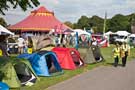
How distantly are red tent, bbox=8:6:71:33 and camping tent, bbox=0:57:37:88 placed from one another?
39647mm

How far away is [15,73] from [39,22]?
45.6 m

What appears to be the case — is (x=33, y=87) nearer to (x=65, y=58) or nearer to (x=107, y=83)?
(x=107, y=83)

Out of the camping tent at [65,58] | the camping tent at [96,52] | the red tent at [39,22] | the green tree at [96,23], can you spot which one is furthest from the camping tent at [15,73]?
the green tree at [96,23]

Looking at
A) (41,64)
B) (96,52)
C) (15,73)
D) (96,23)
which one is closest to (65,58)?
(41,64)

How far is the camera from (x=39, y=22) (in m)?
58.1

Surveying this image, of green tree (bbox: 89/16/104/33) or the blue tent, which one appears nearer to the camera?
the blue tent

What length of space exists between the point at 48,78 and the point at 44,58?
122 cm

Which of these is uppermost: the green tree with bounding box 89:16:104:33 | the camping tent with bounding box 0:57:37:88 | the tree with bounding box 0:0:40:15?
the tree with bounding box 0:0:40:15

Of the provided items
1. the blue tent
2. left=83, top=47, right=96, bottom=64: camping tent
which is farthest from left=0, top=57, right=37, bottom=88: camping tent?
left=83, top=47, right=96, bottom=64: camping tent

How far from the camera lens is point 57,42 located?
133ft

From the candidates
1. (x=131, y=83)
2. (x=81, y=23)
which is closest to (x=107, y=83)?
(x=131, y=83)

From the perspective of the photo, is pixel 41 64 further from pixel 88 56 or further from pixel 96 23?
pixel 96 23

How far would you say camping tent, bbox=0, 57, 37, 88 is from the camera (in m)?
12.6

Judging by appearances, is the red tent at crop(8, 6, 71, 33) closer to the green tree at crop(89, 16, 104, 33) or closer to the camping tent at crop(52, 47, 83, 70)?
the camping tent at crop(52, 47, 83, 70)
